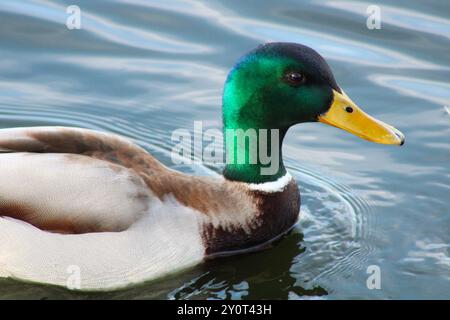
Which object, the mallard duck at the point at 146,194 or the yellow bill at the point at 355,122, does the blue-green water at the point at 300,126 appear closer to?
the mallard duck at the point at 146,194

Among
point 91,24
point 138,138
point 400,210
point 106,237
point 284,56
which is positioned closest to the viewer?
point 106,237

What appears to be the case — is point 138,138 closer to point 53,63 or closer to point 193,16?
point 53,63

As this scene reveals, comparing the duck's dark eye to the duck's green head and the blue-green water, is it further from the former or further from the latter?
the blue-green water

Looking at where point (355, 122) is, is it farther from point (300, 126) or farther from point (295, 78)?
point (300, 126)

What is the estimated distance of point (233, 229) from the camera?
21.4 ft

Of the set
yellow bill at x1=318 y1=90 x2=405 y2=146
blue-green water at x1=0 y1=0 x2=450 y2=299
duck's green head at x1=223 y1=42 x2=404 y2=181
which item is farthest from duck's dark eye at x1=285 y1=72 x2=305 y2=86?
blue-green water at x1=0 y1=0 x2=450 y2=299

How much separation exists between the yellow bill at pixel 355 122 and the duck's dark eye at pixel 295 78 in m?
0.26

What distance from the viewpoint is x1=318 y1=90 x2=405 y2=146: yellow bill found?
662 centimetres

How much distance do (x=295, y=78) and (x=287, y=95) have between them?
133mm

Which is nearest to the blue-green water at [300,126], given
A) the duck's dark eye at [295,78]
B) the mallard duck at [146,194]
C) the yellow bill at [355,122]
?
the mallard duck at [146,194]

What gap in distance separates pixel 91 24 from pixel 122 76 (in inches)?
45.8

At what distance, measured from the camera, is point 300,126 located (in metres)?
8.60

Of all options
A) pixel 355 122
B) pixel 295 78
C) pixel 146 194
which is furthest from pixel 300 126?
pixel 146 194

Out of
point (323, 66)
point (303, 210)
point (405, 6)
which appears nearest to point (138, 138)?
point (303, 210)
